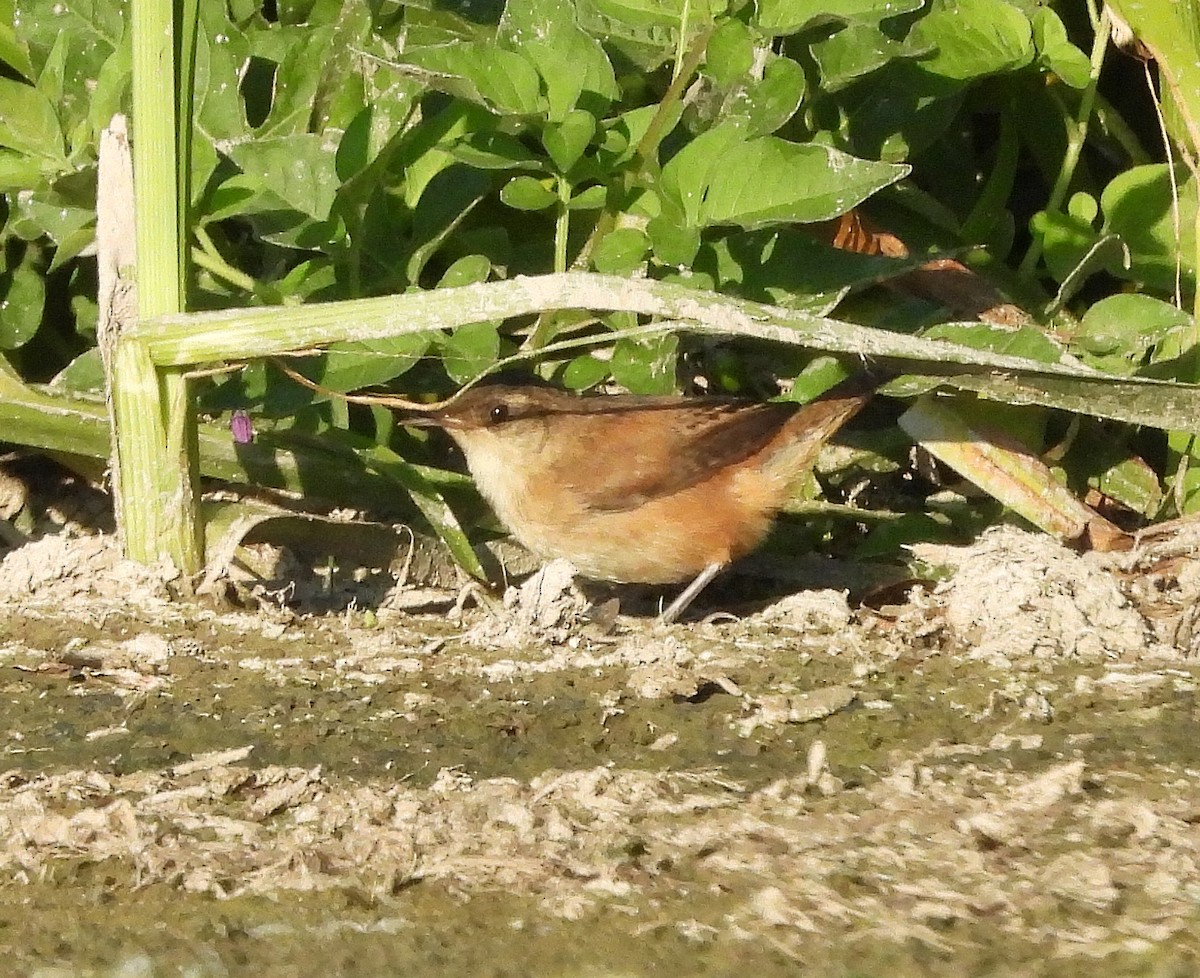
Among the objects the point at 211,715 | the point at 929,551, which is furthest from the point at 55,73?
the point at 929,551

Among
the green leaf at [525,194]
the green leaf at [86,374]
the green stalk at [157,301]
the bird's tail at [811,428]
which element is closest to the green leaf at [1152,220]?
the bird's tail at [811,428]

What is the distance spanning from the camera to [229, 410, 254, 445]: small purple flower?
153 inches

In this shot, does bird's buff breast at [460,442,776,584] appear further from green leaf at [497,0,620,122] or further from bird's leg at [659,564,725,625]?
green leaf at [497,0,620,122]

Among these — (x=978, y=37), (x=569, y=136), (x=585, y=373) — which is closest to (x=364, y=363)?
(x=585, y=373)

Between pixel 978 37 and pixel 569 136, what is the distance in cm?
112

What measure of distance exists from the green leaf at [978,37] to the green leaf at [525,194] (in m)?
1.04

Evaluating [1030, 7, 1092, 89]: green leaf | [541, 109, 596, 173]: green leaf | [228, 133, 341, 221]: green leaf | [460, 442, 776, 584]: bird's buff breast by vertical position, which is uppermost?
[1030, 7, 1092, 89]: green leaf

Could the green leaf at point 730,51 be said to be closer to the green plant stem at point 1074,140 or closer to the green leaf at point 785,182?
the green leaf at point 785,182

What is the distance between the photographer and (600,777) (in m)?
2.55

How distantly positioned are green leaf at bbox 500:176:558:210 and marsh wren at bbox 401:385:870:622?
2.66ft

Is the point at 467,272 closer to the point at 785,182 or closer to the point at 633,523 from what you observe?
the point at 785,182

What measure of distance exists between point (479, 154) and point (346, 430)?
82cm

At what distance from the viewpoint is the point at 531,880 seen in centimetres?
215

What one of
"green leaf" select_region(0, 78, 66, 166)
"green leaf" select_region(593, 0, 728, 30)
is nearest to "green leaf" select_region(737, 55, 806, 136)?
"green leaf" select_region(593, 0, 728, 30)
